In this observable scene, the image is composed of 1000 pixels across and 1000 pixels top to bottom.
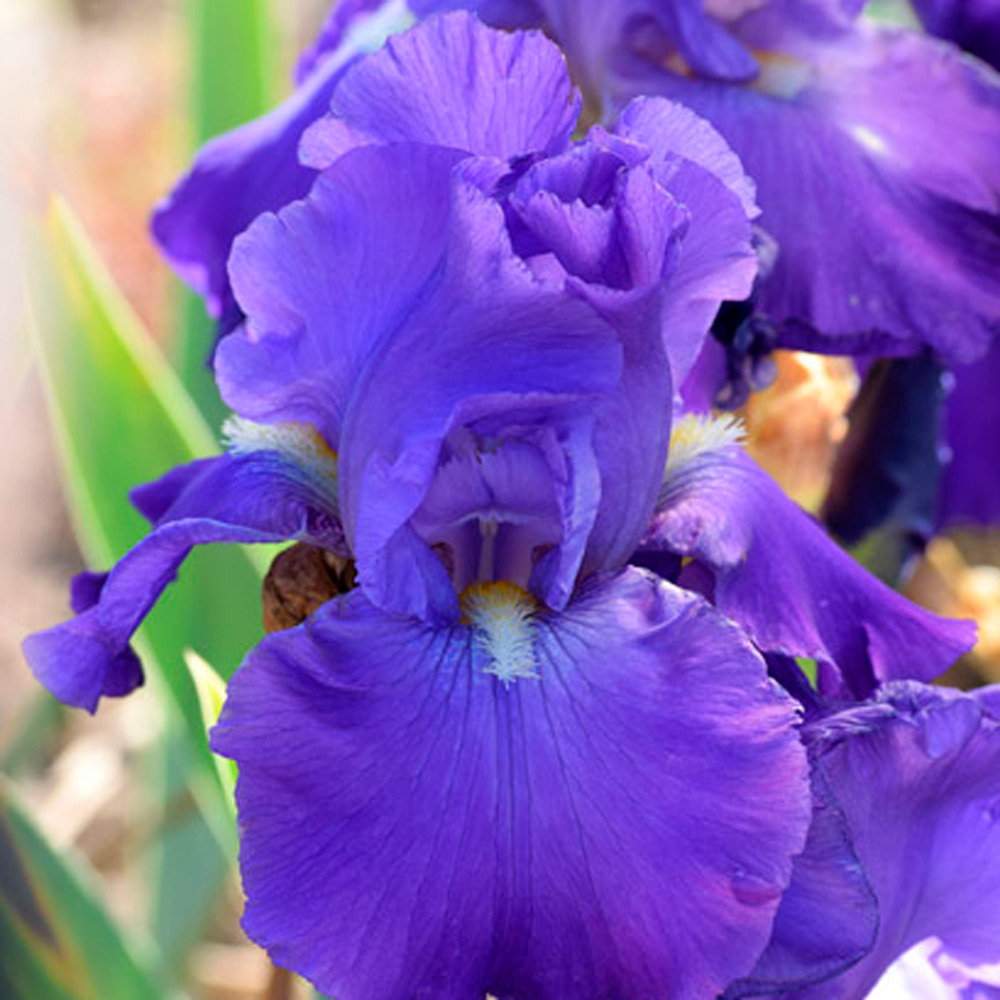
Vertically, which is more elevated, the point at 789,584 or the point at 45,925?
the point at 789,584

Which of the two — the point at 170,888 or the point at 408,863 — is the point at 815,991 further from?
the point at 170,888

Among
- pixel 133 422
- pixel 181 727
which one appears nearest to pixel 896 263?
pixel 133 422

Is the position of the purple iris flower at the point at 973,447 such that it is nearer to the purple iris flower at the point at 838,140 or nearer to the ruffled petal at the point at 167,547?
the purple iris flower at the point at 838,140

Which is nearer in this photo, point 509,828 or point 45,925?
point 509,828

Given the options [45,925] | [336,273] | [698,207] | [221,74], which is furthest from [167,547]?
[221,74]

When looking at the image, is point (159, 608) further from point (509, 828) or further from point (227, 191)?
point (509, 828)

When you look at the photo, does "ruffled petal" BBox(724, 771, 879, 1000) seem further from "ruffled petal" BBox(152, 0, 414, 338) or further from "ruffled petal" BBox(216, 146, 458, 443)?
"ruffled petal" BBox(152, 0, 414, 338)
